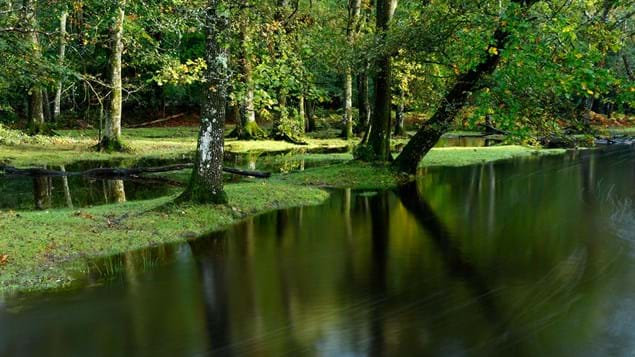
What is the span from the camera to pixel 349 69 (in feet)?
78.6

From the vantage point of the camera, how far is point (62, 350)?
7.87 metres

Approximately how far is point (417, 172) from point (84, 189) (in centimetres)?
1388

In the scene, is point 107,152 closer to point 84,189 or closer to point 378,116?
point 84,189

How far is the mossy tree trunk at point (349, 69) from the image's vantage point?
2618 centimetres

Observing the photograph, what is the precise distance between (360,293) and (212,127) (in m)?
7.01

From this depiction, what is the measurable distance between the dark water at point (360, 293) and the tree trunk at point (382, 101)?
7852mm

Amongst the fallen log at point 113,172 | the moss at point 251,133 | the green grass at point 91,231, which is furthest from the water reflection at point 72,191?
the moss at point 251,133

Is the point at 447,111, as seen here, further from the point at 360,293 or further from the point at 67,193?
the point at 67,193

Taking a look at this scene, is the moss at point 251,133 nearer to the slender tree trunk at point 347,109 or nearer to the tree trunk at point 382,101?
the slender tree trunk at point 347,109

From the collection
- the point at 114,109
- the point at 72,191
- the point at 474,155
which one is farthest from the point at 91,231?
the point at 474,155

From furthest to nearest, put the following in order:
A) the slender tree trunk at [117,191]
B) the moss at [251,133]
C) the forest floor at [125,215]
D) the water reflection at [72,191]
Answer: the moss at [251,133], the slender tree trunk at [117,191], the water reflection at [72,191], the forest floor at [125,215]

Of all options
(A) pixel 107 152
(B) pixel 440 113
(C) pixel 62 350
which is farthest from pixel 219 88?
(A) pixel 107 152

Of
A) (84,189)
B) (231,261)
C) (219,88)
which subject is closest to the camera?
(231,261)

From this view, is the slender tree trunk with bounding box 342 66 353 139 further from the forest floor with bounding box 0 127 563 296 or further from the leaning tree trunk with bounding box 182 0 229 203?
the leaning tree trunk with bounding box 182 0 229 203
